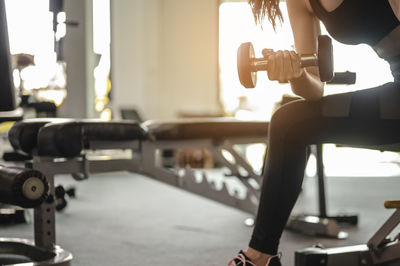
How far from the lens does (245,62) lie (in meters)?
0.95

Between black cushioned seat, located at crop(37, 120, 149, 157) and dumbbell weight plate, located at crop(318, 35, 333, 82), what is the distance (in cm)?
94

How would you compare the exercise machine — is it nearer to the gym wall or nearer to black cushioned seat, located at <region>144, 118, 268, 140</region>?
black cushioned seat, located at <region>144, 118, 268, 140</region>

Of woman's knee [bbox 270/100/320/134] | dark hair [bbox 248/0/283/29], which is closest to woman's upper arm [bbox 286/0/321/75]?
dark hair [bbox 248/0/283/29]

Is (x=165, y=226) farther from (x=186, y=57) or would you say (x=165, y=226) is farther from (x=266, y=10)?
(x=186, y=57)

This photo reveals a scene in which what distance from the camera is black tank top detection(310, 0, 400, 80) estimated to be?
3.73 ft

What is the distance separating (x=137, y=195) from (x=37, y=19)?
1272mm

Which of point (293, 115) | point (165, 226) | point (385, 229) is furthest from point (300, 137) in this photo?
point (165, 226)

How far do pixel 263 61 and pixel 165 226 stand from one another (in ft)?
4.91

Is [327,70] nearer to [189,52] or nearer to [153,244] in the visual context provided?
[153,244]

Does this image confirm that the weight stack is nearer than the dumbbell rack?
Yes

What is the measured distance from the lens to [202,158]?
5621 mm

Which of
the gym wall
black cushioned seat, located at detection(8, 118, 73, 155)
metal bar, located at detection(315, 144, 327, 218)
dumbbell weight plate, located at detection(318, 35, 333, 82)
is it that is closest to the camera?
dumbbell weight plate, located at detection(318, 35, 333, 82)

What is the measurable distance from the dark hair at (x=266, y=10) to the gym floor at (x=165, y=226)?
771mm

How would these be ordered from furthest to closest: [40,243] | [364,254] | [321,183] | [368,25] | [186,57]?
[186,57] < [321,183] < [40,243] < [364,254] < [368,25]
